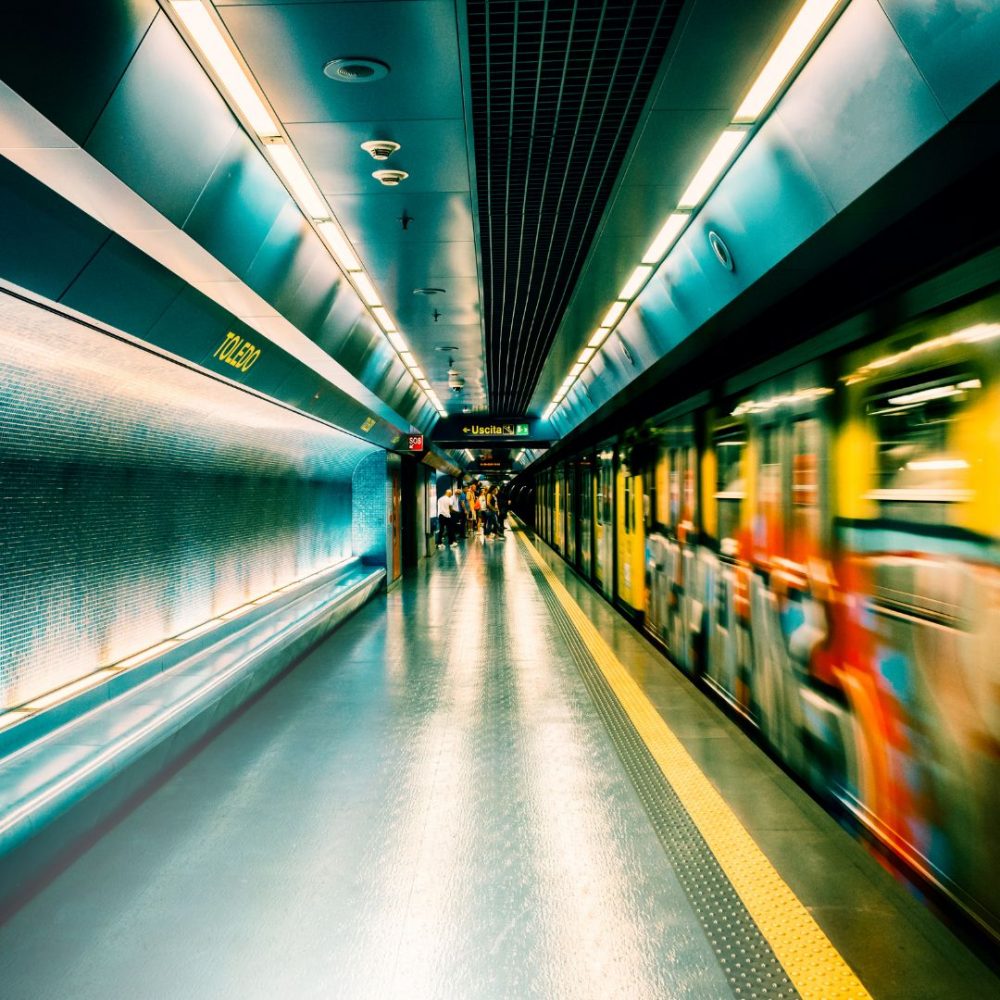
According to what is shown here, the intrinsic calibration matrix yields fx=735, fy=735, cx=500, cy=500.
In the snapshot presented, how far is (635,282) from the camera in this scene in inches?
229

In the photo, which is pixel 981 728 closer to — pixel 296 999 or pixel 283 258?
pixel 296 999

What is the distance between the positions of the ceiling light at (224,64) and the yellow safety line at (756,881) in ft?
11.6

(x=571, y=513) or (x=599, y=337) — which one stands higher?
(x=599, y=337)

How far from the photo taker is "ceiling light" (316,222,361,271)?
454 centimetres

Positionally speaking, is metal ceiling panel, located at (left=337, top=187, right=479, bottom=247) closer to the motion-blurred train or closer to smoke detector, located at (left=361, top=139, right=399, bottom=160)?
A: smoke detector, located at (left=361, top=139, right=399, bottom=160)

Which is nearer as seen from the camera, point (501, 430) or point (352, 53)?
point (352, 53)

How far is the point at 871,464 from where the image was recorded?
2.87 meters

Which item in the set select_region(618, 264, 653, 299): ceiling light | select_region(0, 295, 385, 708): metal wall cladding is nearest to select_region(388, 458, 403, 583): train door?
select_region(0, 295, 385, 708): metal wall cladding

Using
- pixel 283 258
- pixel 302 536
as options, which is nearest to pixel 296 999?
pixel 283 258

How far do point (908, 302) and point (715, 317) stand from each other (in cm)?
202

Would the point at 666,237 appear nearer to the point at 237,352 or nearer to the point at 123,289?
the point at 237,352

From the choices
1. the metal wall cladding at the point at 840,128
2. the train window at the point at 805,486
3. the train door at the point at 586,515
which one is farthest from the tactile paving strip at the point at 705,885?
the train door at the point at 586,515

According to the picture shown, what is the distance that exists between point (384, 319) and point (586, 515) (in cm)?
622

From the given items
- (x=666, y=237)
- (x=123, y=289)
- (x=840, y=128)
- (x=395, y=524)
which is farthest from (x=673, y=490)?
(x=395, y=524)
